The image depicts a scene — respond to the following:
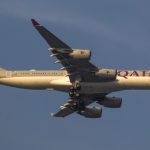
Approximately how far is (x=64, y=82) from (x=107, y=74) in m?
6.98

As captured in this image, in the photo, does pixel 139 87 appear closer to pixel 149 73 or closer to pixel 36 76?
pixel 149 73

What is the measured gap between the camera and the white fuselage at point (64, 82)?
131 metres

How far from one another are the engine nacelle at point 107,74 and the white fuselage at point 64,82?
1.29m

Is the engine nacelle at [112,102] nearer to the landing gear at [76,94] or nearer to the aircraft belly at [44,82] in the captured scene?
the landing gear at [76,94]

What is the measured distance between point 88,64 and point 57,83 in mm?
5791

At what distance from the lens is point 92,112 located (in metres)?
141

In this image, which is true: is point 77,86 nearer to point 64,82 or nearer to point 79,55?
point 64,82

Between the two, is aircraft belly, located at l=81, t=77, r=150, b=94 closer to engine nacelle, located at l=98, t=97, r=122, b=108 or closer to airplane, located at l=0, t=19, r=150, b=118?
airplane, located at l=0, t=19, r=150, b=118

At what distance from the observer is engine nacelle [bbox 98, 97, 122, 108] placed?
138 meters

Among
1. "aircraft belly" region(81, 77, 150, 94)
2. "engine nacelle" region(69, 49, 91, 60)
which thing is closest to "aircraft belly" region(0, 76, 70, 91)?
"aircraft belly" region(81, 77, 150, 94)

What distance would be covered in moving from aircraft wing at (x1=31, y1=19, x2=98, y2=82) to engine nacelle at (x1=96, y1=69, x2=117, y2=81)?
1058 millimetres

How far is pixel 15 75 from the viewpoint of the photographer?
436 ft

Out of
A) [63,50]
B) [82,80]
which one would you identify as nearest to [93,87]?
[82,80]

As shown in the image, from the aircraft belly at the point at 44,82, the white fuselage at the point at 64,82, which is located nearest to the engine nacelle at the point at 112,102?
Answer: the white fuselage at the point at 64,82
